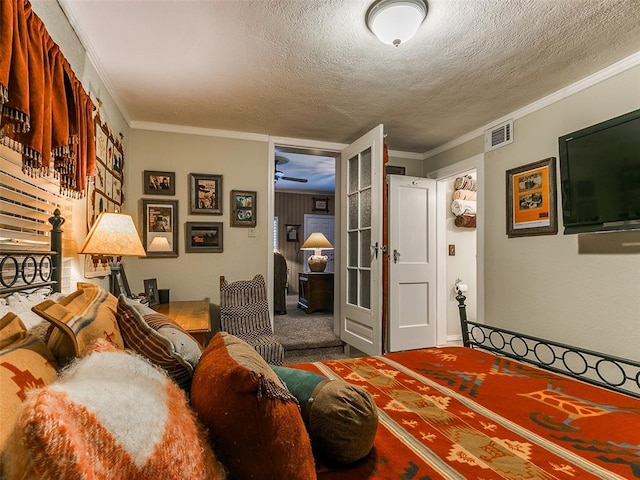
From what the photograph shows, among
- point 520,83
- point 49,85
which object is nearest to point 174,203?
point 49,85

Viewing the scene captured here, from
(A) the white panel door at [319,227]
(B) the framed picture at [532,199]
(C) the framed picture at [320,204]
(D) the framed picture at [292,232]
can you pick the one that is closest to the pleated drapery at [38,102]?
(B) the framed picture at [532,199]

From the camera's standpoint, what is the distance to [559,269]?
2658 millimetres

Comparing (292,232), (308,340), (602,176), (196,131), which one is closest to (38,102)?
(196,131)

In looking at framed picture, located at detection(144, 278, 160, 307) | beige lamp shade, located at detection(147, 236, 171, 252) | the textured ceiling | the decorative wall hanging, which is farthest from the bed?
beige lamp shade, located at detection(147, 236, 171, 252)

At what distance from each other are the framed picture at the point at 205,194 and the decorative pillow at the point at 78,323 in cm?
246

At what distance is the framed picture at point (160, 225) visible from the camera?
338 centimetres

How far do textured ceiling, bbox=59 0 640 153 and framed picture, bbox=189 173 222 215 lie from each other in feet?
1.89

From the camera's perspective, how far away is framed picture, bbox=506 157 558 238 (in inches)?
107

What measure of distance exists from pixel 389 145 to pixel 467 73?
1671mm

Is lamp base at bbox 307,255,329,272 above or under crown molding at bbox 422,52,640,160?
under

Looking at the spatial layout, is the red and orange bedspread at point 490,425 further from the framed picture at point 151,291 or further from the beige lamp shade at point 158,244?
the beige lamp shade at point 158,244

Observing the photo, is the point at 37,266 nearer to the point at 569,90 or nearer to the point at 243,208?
the point at 243,208

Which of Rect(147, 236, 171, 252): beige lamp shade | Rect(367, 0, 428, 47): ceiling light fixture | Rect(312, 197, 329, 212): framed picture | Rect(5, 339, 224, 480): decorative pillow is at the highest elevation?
Rect(367, 0, 428, 47): ceiling light fixture

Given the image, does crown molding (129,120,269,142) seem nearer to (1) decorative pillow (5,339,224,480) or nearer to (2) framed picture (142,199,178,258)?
(2) framed picture (142,199,178,258)
